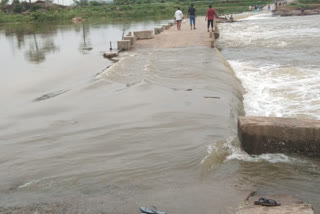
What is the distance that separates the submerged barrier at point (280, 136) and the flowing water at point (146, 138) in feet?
0.51

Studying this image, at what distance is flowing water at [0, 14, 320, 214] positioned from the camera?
4672 millimetres

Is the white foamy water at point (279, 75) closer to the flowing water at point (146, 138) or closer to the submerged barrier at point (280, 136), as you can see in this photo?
the flowing water at point (146, 138)

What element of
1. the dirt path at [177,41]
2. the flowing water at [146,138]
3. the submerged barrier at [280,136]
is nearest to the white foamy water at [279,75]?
the flowing water at [146,138]

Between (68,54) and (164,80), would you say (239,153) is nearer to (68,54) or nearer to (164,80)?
(164,80)

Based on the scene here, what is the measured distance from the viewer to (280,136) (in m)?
5.66

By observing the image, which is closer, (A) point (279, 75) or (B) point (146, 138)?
(B) point (146, 138)

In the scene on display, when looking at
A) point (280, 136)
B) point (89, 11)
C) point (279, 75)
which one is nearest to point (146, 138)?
point (280, 136)

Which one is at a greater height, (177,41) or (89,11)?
(89,11)

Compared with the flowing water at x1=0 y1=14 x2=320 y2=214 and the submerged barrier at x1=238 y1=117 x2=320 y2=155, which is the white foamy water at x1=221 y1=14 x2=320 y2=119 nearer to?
the flowing water at x1=0 y1=14 x2=320 y2=214

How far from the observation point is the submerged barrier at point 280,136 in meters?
5.57

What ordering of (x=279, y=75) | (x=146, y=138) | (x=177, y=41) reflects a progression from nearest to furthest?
(x=146, y=138) → (x=279, y=75) → (x=177, y=41)

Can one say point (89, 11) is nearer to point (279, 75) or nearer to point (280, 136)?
point (279, 75)

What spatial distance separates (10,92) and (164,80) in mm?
4834

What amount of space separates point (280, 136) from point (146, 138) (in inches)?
90.6
